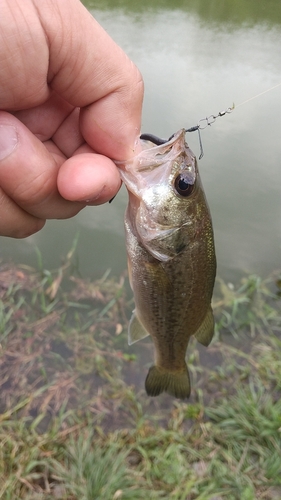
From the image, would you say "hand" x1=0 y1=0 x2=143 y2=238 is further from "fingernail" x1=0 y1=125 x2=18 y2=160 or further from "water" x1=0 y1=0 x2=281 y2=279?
"water" x1=0 y1=0 x2=281 y2=279

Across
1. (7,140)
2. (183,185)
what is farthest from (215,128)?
(7,140)

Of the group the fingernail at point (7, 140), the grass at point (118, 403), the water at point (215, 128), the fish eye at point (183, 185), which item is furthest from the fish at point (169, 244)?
the water at point (215, 128)

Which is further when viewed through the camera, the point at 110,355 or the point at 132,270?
the point at 110,355

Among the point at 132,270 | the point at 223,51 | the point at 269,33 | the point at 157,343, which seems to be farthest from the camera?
the point at 269,33

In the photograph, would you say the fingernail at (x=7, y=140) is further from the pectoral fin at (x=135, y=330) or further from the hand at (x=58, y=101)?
the pectoral fin at (x=135, y=330)

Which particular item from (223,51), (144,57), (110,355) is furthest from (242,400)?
(223,51)

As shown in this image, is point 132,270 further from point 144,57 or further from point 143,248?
point 144,57
